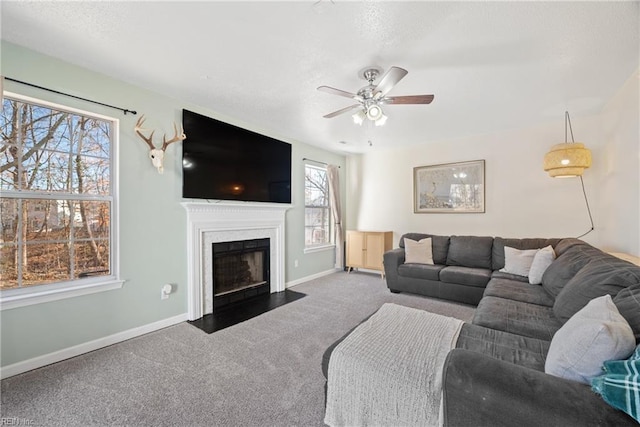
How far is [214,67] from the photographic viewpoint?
231 cm

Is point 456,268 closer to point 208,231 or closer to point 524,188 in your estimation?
point 524,188

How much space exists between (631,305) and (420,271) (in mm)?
2601

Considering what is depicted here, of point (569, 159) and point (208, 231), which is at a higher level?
point (569, 159)

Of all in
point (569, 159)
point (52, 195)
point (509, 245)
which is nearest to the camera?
point (52, 195)

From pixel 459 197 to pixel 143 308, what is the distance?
477 cm

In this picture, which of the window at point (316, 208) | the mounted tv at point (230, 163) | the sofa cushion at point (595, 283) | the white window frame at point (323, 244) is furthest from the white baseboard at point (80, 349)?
the sofa cushion at point (595, 283)

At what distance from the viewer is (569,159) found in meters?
3.10

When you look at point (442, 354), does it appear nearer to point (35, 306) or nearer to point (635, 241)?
point (635, 241)

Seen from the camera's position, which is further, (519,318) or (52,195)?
(52,195)

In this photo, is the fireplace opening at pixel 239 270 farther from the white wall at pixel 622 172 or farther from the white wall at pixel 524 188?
the white wall at pixel 622 172

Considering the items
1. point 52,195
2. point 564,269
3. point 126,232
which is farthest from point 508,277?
point 52,195

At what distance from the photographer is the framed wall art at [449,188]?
14.1 feet

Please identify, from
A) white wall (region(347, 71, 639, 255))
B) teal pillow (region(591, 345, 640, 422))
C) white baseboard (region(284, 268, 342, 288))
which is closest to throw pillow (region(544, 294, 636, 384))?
teal pillow (region(591, 345, 640, 422))

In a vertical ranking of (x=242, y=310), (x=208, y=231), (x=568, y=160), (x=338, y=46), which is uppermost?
(x=338, y=46)
